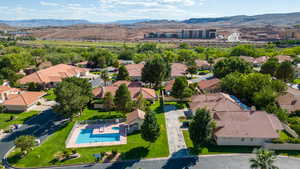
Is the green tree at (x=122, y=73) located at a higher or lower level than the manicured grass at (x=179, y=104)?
higher

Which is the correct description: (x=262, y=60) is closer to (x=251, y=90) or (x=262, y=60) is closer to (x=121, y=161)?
(x=251, y=90)

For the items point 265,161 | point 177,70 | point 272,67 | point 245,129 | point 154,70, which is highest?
point 154,70

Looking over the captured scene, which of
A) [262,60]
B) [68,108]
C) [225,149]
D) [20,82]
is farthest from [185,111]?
[262,60]

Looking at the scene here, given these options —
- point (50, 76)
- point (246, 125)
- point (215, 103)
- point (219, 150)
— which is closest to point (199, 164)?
point (219, 150)

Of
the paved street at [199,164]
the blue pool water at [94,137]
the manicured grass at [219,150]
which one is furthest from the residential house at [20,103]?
the manicured grass at [219,150]

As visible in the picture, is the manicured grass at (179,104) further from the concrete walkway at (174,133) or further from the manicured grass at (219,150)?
the manicured grass at (219,150)

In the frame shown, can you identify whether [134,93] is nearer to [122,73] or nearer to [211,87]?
[122,73]
